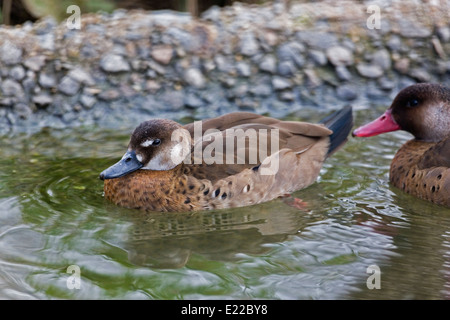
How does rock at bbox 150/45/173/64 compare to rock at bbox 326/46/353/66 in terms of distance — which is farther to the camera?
rock at bbox 326/46/353/66

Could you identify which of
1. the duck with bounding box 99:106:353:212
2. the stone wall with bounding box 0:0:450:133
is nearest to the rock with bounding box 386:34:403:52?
the stone wall with bounding box 0:0:450:133

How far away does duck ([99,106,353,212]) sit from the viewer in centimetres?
564

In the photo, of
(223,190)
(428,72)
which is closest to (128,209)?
(223,190)

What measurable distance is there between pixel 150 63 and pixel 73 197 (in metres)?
2.77

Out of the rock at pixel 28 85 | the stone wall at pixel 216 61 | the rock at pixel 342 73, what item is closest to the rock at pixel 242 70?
the stone wall at pixel 216 61

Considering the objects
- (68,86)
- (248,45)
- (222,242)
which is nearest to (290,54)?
(248,45)

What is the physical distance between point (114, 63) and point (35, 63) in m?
0.87

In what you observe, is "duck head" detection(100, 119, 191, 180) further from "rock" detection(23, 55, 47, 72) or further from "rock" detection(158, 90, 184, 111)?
"rock" detection(23, 55, 47, 72)

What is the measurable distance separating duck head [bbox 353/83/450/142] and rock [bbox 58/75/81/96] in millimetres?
3240

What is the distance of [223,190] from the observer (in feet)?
18.6

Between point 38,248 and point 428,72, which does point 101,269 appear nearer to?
point 38,248

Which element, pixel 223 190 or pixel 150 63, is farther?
pixel 150 63

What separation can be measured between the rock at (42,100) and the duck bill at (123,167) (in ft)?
8.18

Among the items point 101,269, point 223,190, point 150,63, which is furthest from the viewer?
point 150,63
